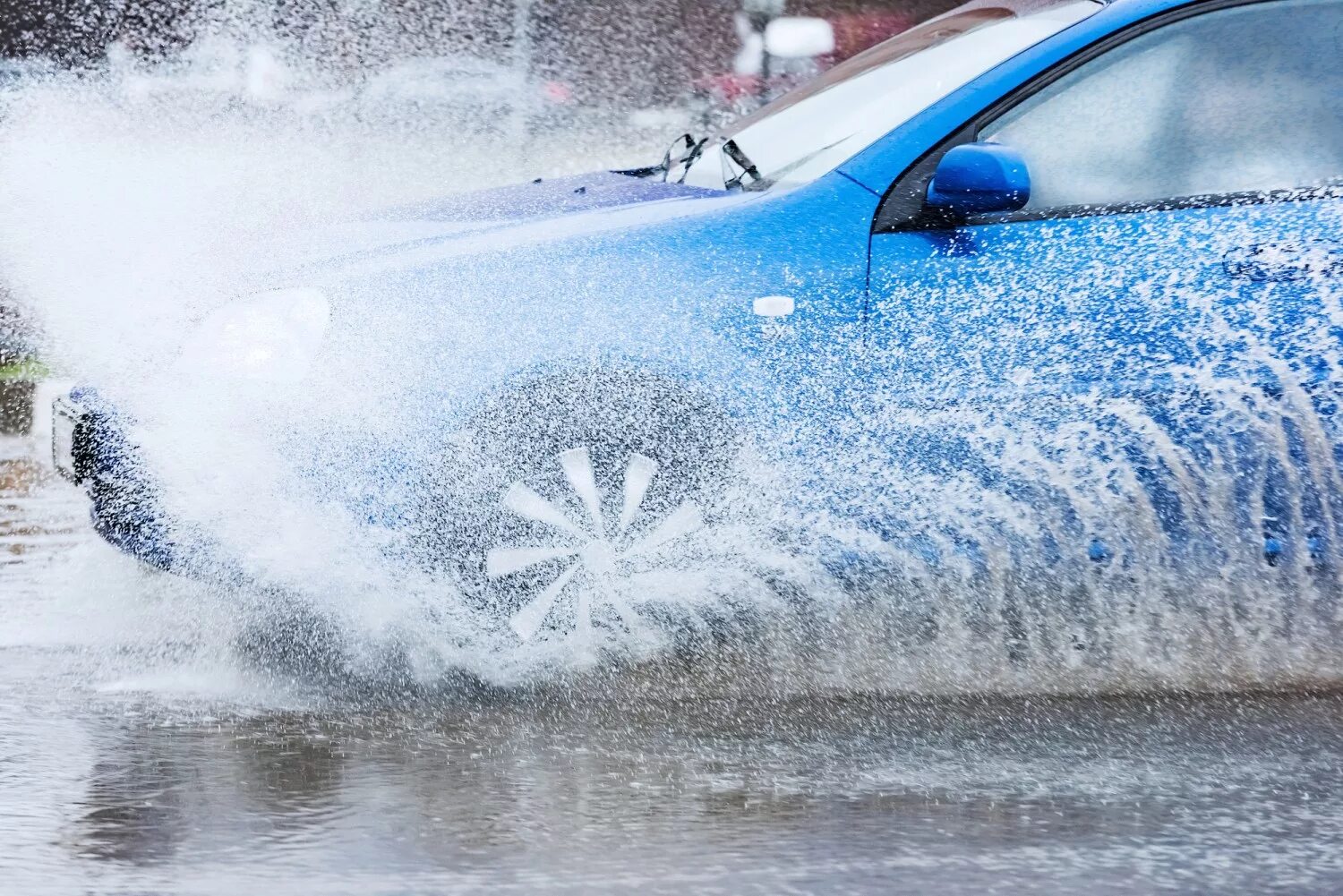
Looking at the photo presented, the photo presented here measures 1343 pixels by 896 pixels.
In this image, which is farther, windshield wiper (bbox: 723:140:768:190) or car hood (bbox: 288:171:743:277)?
windshield wiper (bbox: 723:140:768:190)

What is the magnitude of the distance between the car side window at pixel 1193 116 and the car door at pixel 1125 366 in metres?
0.08

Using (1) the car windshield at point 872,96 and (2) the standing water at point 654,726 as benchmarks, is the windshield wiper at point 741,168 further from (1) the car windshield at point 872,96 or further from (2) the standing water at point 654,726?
(2) the standing water at point 654,726

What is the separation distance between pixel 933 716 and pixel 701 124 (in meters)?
11.1

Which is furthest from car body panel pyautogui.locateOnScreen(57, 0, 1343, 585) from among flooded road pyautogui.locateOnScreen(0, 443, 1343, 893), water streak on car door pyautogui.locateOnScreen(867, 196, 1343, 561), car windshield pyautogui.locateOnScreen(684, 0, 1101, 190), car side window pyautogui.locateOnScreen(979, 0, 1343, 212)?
→ flooded road pyautogui.locateOnScreen(0, 443, 1343, 893)

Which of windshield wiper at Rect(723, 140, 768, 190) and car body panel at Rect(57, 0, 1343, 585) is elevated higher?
windshield wiper at Rect(723, 140, 768, 190)

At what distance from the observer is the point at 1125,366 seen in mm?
A: 4176

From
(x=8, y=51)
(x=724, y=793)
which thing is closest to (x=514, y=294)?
(x=724, y=793)

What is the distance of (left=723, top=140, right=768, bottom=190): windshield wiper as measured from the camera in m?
4.59

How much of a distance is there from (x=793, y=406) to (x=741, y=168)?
853mm

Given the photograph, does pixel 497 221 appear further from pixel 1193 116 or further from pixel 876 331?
pixel 1193 116

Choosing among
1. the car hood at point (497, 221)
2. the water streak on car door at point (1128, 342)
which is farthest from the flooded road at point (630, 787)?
the car hood at point (497, 221)

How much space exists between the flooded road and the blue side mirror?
1.09 meters

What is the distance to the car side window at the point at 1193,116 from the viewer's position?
4.34m

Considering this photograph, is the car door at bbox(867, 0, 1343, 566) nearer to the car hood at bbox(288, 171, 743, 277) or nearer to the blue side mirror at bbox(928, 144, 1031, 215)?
the blue side mirror at bbox(928, 144, 1031, 215)
